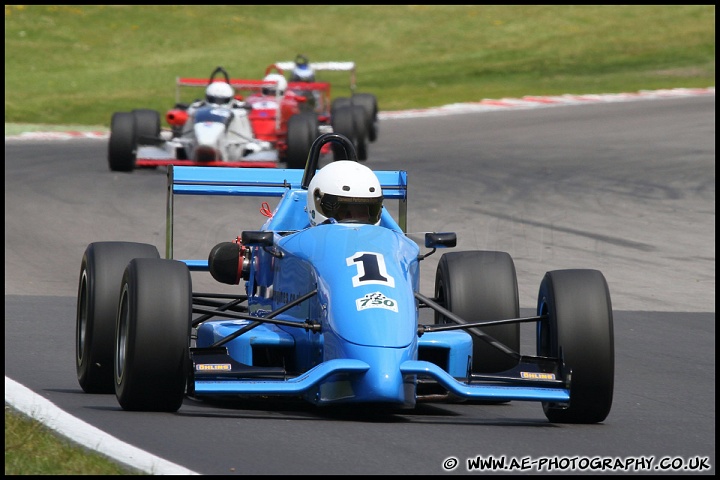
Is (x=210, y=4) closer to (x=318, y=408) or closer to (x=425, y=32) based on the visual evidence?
(x=425, y=32)

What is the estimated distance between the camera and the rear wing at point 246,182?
9.51 meters

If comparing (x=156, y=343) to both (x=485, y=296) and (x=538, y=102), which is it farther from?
(x=538, y=102)

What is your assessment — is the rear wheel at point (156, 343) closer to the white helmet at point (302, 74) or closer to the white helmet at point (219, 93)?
the white helmet at point (219, 93)

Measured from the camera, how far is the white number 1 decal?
23.4 feet

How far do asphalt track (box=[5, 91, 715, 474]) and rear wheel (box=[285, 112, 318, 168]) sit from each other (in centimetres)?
156

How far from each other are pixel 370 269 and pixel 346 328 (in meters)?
0.37

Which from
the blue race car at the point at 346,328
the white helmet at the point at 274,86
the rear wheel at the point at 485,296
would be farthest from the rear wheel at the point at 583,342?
the white helmet at the point at 274,86

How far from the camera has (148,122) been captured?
21.0 metres

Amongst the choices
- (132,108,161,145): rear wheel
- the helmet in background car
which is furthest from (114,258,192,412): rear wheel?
the helmet in background car

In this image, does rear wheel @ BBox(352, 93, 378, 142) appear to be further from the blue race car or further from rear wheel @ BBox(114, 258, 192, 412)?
rear wheel @ BBox(114, 258, 192, 412)

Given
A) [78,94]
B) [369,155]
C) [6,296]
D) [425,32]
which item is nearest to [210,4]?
[425,32]

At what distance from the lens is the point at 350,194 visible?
7867 mm

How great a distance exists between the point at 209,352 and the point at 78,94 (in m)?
31.8

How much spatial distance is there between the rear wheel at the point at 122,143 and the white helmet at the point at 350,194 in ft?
43.0
